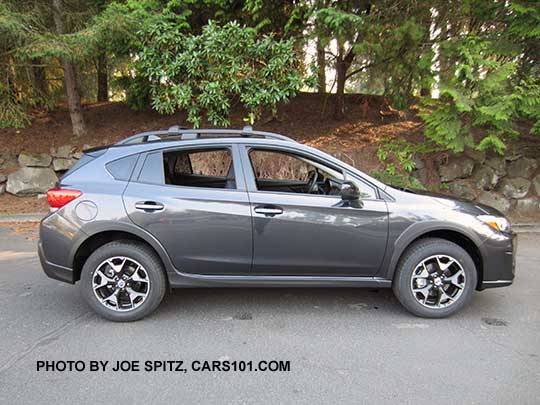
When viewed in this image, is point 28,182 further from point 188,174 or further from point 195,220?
point 195,220

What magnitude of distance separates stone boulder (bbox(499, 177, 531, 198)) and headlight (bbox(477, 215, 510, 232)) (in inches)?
197

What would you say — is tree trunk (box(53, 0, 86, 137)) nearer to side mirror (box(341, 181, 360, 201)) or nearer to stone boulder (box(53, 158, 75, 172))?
stone boulder (box(53, 158, 75, 172))

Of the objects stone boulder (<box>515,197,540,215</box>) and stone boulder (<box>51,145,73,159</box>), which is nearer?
stone boulder (<box>515,197,540,215</box>)

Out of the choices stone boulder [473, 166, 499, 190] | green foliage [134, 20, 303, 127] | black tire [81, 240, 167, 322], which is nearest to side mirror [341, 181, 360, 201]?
black tire [81, 240, 167, 322]

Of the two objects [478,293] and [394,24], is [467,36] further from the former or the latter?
[478,293]

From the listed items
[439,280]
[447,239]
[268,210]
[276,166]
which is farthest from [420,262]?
[276,166]

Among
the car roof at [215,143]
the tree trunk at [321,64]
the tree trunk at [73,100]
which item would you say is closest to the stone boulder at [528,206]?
the tree trunk at [321,64]

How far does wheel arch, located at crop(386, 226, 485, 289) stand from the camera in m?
3.63

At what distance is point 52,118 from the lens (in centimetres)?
1108

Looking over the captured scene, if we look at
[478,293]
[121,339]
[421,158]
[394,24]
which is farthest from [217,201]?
[421,158]

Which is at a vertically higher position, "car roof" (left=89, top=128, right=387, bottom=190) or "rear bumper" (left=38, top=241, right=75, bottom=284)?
"car roof" (left=89, top=128, right=387, bottom=190)

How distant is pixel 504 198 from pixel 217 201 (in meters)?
6.86

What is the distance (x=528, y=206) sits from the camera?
7.92 m

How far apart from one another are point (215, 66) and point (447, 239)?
5.90 meters
